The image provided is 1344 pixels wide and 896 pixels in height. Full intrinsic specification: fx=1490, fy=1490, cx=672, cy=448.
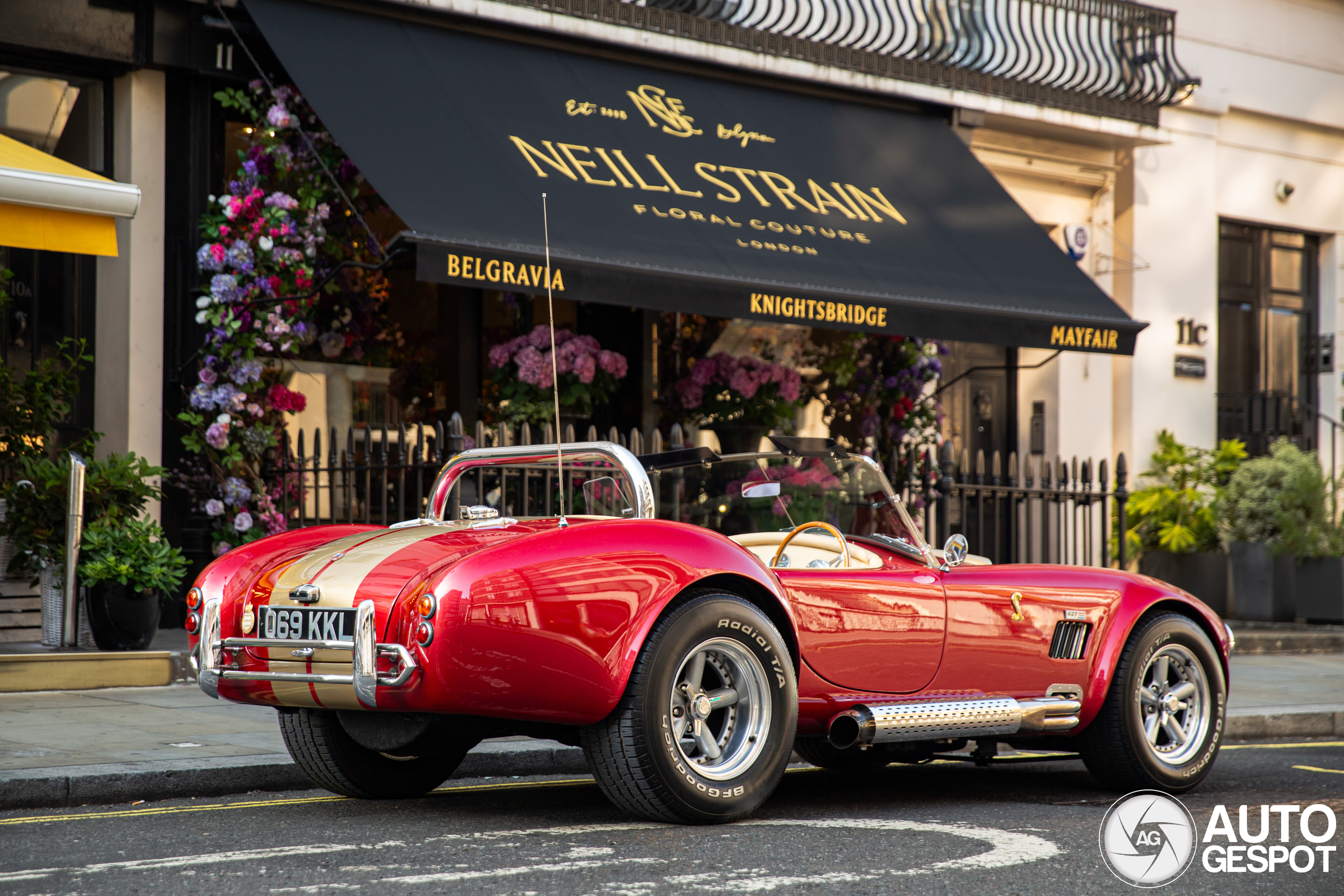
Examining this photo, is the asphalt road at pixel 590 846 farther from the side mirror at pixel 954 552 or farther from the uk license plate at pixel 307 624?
the side mirror at pixel 954 552

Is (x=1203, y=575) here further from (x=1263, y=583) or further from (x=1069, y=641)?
(x=1069, y=641)

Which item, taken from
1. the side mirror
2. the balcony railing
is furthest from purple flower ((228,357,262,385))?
the side mirror

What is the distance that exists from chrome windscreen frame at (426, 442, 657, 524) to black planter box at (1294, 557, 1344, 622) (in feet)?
36.3

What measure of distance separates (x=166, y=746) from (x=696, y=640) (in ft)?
9.37

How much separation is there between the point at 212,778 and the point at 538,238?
498cm

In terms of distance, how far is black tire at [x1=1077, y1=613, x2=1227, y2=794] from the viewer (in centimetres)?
588

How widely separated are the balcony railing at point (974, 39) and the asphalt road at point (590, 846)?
26.4ft

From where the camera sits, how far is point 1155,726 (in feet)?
19.9

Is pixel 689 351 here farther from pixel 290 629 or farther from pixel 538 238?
pixel 290 629

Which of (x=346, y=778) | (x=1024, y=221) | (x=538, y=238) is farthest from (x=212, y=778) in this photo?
(x=1024, y=221)

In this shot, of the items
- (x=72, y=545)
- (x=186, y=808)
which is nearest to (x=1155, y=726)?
(x=186, y=808)

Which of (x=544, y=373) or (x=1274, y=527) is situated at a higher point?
(x=544, y=373)

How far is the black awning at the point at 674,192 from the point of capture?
987cm

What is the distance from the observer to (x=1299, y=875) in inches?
171
